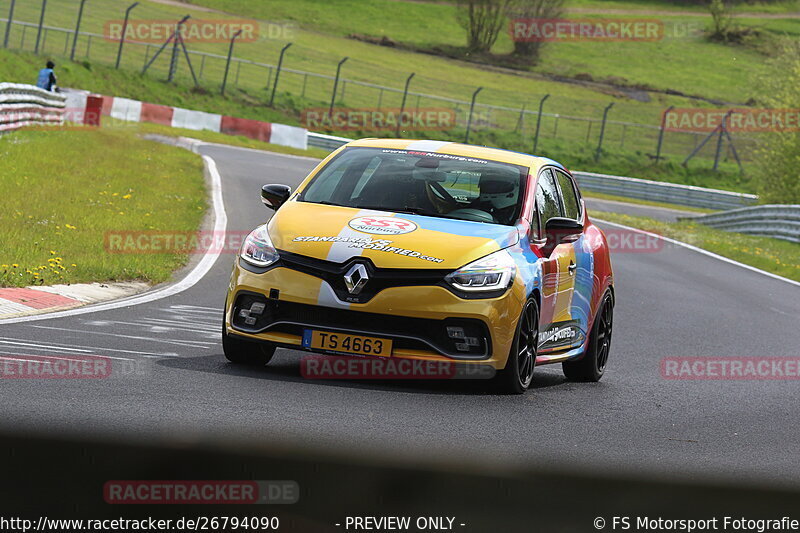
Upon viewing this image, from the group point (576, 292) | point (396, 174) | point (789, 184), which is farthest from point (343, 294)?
point (789, 184)

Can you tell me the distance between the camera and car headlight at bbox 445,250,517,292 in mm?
7590

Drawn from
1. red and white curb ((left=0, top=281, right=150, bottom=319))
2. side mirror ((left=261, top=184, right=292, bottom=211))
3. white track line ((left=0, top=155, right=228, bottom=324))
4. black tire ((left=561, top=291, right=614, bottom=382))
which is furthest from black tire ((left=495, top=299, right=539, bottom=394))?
red and white curb ((left=0, top=281, right=150, bottom=319))

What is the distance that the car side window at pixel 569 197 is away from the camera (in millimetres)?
9805

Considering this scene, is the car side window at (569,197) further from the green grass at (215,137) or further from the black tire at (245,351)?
the green grass at (215,137)

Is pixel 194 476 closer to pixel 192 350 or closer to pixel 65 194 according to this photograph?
pixel 192 350

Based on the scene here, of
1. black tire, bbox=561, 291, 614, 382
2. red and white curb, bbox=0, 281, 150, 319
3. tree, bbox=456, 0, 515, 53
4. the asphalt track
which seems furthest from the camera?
tree, bbox=456, 0, 515, 53

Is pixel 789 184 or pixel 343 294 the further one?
pixel 789 184

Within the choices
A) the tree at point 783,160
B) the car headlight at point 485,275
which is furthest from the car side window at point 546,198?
the tree at point 783,160

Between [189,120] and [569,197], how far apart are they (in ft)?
103

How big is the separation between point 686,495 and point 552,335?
14.0 ft

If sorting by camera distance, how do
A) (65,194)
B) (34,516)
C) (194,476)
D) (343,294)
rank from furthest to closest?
(65,194)
(343,294)
(194,476)
(34,516)

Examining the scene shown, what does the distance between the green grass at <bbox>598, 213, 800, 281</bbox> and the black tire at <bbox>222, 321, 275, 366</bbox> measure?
1558 centimetres

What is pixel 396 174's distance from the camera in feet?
29.0

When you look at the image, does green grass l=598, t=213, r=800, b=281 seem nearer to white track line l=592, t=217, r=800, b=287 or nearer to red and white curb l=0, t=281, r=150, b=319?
white track line l=592, t=217, r=800, b=287
